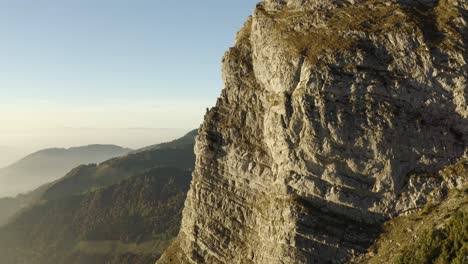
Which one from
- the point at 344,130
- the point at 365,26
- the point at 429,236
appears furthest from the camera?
the point at 365,26

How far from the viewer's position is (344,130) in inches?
2477

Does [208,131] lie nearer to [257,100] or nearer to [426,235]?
[257,100]

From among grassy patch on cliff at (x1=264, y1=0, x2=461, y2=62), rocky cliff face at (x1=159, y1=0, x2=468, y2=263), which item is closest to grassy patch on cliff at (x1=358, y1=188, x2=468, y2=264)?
rocky cliff face at (x1=159, y1=0, x2=468, y2=263)

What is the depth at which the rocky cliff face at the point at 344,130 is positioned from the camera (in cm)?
6041

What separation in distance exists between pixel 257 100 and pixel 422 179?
3208 cm

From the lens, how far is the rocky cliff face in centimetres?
6041

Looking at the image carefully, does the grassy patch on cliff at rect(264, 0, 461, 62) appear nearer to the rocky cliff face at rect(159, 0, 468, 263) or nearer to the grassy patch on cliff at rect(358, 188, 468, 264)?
the rocky cliff face at rect(159, 0, 468, 263)

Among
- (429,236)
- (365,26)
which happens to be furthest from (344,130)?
(365,26)

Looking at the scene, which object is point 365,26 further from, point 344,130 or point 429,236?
point 429,236

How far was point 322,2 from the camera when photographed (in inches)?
3002

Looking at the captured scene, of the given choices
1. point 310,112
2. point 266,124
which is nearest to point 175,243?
point 266,124

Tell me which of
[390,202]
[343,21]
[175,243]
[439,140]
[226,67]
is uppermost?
[343,21]

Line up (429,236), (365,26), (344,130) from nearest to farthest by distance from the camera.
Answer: (429,236), (344,130), (365,26)

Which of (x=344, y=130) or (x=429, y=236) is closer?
(x=429, y=236)
